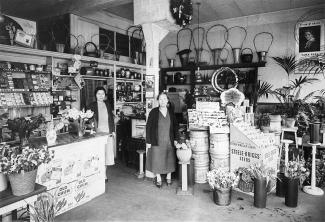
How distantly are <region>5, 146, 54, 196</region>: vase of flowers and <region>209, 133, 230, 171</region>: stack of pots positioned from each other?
2900 millimetres

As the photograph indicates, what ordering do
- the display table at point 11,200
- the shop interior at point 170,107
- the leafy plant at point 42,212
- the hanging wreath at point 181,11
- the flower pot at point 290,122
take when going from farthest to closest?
the flower pot at point 290,122 < the hanging wreath at point 181,11 < the shop interior at point 170,107 < the leafy plant at point 42,212 < the display table at point 11,200

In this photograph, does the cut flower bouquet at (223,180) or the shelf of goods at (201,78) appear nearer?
the cut flower bouquet at (223,180)

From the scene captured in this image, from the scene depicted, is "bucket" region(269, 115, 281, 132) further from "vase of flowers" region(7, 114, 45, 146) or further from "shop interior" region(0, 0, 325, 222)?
"vase of flowers" region(7, 114, 45, 146)

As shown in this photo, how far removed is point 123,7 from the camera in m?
6.58

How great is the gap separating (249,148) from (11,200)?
327 centimetres

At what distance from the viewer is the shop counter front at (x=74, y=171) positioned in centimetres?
326

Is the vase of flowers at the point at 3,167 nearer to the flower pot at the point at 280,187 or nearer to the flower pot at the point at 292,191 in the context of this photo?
the flower pot at the point at 292,191

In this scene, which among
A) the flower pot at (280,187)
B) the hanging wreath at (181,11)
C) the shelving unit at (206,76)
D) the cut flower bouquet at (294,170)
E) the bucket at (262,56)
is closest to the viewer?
the cut flower bouquet at (294,170)

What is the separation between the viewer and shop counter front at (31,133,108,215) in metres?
3.26

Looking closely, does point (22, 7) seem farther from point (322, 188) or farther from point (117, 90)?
point (322, 188)

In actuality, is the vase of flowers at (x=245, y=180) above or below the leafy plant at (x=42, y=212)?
below

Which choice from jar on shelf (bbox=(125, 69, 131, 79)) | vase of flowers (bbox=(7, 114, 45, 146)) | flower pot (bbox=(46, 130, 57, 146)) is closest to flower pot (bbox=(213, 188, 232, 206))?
flower pot (bbox=(46, 130, 57, 146))

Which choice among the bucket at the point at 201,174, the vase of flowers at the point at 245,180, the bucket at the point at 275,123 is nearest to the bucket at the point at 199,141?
the bucket at the point at 201,174

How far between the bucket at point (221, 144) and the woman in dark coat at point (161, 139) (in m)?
0.68
